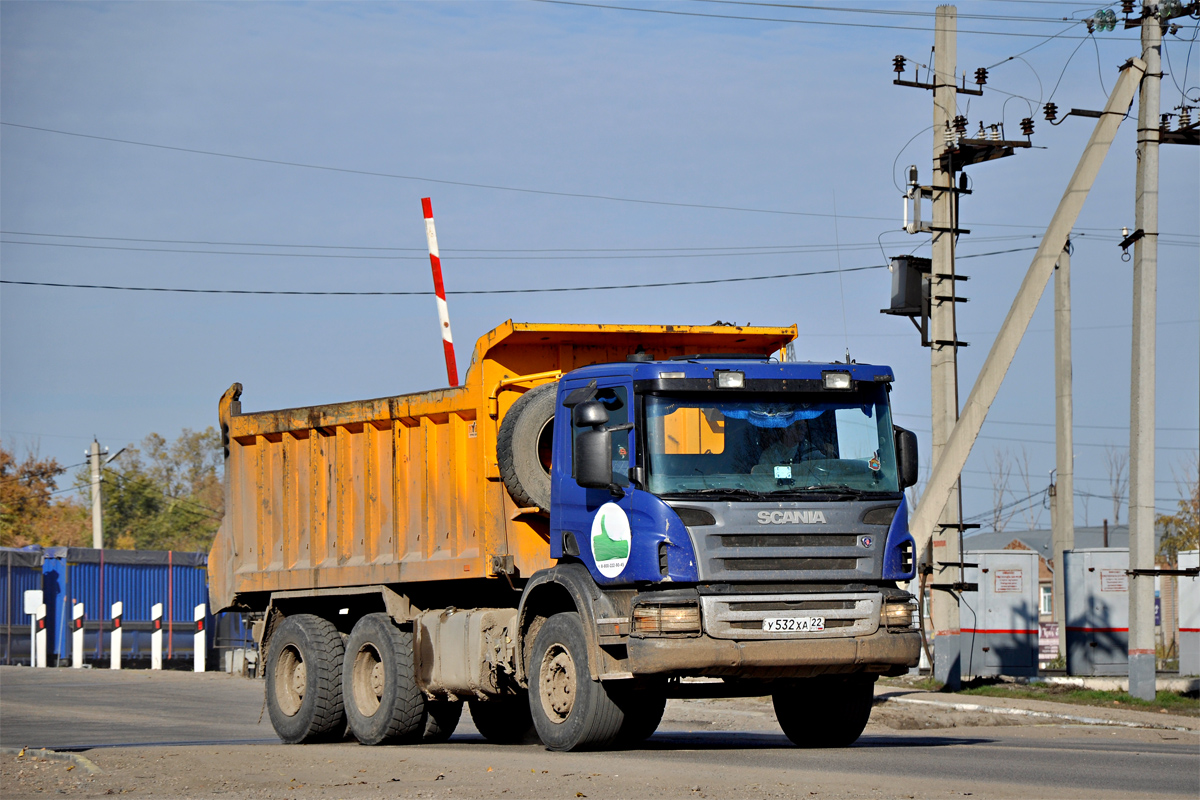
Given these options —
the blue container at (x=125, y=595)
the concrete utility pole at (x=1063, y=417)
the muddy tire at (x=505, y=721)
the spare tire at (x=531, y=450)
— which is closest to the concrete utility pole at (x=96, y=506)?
the blue container at (x=125, y=595)

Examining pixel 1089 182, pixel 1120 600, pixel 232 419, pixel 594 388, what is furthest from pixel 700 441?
pixel 1120 600

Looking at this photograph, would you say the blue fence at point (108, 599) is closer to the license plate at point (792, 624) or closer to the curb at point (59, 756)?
the curb at point (59, 756)

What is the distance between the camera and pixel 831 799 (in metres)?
8.54

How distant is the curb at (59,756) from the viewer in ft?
37.0

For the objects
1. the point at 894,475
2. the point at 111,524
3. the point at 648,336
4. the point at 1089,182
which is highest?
the point at 1089,182

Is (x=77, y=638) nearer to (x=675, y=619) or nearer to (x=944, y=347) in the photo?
(x=944, y=347)

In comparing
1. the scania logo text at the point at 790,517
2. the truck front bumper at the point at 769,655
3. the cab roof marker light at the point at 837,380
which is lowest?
the truck front bumper at the point at 769,655

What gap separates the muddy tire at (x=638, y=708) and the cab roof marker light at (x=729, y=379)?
2.16 metres

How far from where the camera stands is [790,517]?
10.8 metres

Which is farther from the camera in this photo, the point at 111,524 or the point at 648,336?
the point at 111,524

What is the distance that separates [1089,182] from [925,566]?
6.33m

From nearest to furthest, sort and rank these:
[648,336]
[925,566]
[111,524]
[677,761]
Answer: [677,761], [648,336], [925,566], [111,524]

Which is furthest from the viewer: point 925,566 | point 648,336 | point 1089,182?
point 1089,182

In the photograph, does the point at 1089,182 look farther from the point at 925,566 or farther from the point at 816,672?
the point at 816,672
